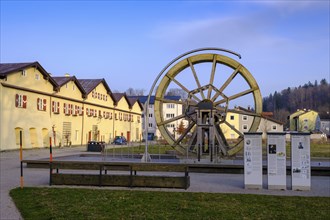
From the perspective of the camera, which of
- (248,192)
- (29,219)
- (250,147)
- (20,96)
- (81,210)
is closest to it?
(29,219)

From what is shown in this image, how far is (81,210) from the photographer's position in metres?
8.86

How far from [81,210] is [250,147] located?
6286 mm

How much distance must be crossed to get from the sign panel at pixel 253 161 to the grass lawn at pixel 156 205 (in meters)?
1.80

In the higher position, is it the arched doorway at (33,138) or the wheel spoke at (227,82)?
the wheel spoke at (227,82)

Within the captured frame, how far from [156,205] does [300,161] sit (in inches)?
217

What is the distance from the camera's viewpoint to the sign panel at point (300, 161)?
12625 millimetres

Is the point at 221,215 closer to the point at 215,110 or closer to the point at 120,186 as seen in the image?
the point at 120,186

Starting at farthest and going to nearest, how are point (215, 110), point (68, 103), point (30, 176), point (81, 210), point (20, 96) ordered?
1. point (68, 103)
2. point (20, 96)
3. point (215, 110)
4. point (30, 176)
5. point (81, 210)

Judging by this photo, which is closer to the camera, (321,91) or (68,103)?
(68,103)

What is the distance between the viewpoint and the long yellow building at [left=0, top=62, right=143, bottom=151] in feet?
124

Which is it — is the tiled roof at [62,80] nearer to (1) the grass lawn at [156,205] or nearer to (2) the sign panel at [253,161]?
(1) the grass lawn at [156,205]

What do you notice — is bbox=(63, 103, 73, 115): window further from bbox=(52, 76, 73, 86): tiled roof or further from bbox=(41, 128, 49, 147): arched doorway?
bbox=(41, 128, 49, 147): arched doorway

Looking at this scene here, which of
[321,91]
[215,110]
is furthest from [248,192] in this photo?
[321,91]

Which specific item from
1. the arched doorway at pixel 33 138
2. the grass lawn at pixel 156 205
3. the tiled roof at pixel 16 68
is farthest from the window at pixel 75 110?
the grass lawn at pixel 156 205
